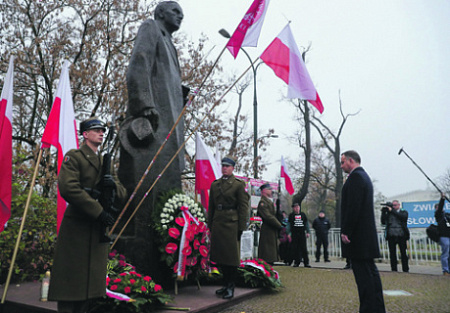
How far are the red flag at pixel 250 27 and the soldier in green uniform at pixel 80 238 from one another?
3202mm

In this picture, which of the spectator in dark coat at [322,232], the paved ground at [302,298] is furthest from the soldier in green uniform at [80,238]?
the spectator in dark coat at [322,232]

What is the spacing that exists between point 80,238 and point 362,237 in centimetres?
295

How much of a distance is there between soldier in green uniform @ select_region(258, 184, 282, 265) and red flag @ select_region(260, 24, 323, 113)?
252cm

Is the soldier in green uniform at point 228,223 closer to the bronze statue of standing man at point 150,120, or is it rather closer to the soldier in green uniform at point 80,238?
the bronze statue of standing man at point 150,120

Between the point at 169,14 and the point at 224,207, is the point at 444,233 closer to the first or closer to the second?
the point at 224,207

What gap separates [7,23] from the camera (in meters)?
12.8

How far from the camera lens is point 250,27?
5.75 m

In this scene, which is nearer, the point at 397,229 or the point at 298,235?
the point at 397,229

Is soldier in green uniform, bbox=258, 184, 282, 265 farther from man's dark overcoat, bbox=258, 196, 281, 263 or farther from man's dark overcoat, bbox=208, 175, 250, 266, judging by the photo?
man's dark overcoat, bbox=208, 175, 250, 266

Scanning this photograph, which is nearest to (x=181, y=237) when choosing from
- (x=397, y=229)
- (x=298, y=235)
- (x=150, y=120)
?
(x=150, y=120)

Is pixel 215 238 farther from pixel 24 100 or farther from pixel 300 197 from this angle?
pixel 300 197

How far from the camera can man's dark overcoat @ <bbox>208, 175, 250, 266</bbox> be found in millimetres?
5352

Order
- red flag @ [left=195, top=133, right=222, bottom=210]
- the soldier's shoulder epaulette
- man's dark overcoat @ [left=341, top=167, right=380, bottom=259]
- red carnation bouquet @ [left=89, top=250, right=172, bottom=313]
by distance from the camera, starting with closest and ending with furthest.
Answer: the soldier's shoulder epaulette < red carnation bouquet @ [left=89, top=250, right=172, bottom=313] < man's dark overcoat @ [left=341, top=167, right=380, bottom=259] < red flag @ [left=195, top=133, right=222, bottom=210]

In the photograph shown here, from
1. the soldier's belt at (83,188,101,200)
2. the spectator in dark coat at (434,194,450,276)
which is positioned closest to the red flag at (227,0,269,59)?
the soldier's belt at (83,188,101,200)
